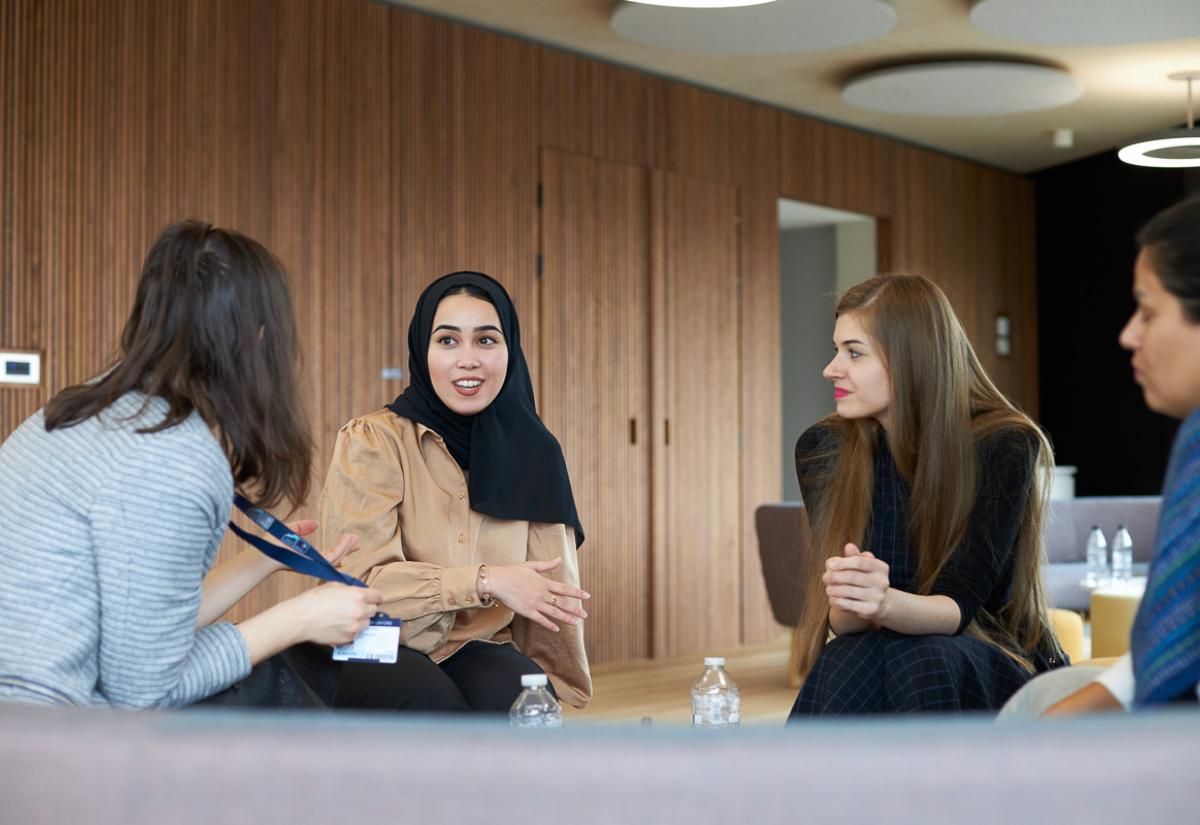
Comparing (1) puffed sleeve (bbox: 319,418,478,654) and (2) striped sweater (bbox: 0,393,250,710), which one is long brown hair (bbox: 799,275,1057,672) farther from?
(2) striped sweater (bbox: 0,393,250,710)

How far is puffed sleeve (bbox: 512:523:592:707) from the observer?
278cm

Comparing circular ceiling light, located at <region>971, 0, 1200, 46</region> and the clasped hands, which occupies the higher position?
circular ceiling light, located at <region>971, 0, 1200, 46</region>

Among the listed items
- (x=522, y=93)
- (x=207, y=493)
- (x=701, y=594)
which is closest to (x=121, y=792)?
(x=207, y=493)

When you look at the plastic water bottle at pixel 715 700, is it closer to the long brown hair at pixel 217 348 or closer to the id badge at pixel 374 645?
the id badge at pixel 374 645

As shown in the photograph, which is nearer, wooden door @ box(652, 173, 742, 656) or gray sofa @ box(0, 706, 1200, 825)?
gray sofa @ box(0, 706, 1200, 825)

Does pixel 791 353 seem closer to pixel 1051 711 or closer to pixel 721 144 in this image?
pixel 721 144

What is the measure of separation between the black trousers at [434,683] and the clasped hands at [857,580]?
672 mm

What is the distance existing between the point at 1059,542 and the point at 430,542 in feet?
17.6

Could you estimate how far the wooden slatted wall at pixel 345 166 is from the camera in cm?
472

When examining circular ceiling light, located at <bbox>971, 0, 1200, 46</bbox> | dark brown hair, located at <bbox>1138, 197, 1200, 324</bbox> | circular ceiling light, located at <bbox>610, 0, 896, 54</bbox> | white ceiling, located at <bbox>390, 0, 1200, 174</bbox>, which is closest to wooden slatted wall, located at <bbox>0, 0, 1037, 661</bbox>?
white ceiling, located at <bbox>390, 0, 1200, 174</bbox>

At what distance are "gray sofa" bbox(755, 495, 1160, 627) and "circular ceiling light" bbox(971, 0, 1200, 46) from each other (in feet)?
7.14

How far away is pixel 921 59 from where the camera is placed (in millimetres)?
6695

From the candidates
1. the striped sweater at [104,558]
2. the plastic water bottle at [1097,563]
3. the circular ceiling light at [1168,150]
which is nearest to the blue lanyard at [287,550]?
the striped sweater at [104,558]

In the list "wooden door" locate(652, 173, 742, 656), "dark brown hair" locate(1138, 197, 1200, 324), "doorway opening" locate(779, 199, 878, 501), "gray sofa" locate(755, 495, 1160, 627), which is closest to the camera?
"dark brown hair" locate(1138, 197, 1200, 324)
